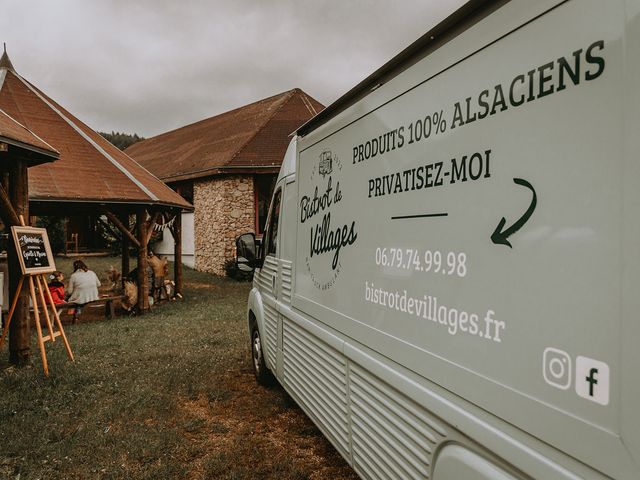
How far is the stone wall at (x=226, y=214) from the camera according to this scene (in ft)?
60.5

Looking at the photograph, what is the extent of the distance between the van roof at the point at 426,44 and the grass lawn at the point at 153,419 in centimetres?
293

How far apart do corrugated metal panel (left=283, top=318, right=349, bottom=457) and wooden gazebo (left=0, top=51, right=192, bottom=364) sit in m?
8.24

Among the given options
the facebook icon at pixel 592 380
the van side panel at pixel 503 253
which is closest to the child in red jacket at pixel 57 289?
the van side panel at pixel 503 253

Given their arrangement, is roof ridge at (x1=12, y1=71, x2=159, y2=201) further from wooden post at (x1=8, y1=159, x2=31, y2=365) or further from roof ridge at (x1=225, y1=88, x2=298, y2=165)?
roof ridge at (x1=225, y1=88, x2=298, y2=165)

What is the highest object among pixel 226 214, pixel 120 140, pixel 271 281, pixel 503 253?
pixel 120 140


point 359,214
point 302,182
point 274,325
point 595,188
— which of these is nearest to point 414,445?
point 359,214

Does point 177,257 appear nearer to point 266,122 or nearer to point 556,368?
point 266,122

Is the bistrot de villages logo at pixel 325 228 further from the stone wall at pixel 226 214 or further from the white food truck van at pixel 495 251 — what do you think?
the stone wall at pixel 226 214

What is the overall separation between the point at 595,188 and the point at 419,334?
108cm

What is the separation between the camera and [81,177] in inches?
456

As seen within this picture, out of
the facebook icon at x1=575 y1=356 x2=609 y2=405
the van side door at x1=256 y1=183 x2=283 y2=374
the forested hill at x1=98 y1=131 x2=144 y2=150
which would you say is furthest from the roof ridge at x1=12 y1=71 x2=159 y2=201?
the forested hill at x1=98 y1=131 x2=144 y2=150

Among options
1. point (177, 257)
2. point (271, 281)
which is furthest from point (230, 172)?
point (271, 281)

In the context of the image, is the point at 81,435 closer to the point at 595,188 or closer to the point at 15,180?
the point at 15,180

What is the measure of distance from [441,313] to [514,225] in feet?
1.80
